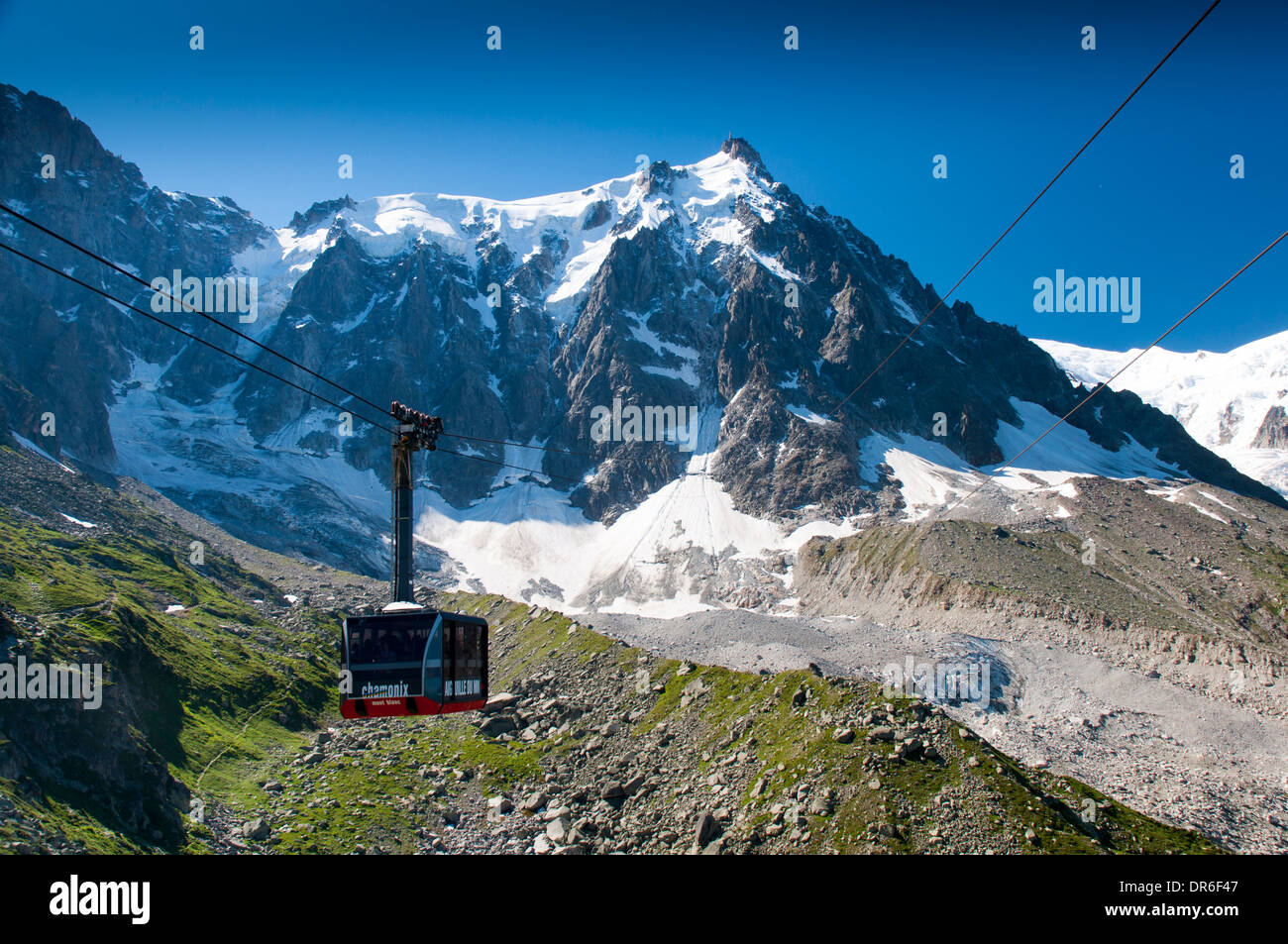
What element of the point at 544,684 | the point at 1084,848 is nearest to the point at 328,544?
the point at 544,684

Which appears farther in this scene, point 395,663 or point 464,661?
point 464,661

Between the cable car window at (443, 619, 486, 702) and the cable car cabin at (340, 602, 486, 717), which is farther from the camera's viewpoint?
Result: the cable car window at (443, 619, 486, 702)

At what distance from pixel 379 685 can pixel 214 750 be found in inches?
932

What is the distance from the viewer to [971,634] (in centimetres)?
10400

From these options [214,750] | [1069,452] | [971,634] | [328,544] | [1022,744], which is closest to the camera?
[214,750]

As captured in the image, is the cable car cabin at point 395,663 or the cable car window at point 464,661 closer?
the cable car cabin at point 395,663

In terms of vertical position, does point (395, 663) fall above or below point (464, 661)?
above
